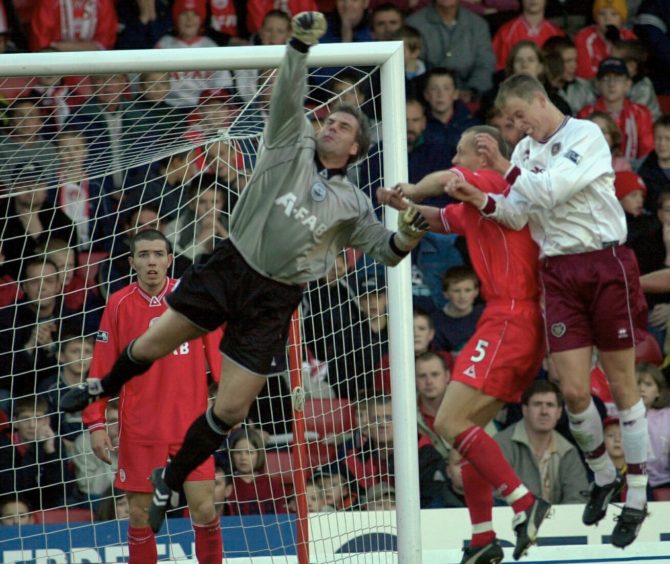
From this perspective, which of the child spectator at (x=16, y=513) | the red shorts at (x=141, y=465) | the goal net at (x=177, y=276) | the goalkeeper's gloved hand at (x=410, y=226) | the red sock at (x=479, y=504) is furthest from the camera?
the child spectator at (x=16, y=513)

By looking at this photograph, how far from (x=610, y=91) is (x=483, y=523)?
4892 mm

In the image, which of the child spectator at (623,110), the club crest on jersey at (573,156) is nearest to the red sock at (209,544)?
the club crest on jersey at (573,156)

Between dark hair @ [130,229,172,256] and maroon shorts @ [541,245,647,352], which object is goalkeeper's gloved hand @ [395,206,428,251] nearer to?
maroon shorts @ [541,245,647,352]

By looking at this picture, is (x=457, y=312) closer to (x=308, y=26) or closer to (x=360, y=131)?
(x=360, y=131)

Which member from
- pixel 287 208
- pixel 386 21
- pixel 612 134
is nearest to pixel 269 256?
pixel 287 208

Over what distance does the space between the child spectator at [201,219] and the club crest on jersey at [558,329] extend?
2.40m

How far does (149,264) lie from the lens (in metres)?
7.80

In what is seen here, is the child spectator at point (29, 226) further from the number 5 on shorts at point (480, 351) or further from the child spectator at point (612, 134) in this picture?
the child spectator at point (612, 134)

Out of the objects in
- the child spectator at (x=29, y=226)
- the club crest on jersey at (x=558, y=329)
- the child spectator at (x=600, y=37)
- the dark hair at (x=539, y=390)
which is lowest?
the dark hair at (x=539, y=390)

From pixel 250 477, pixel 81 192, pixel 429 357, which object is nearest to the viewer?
pixel 250 477

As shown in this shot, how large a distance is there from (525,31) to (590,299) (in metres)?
5.06

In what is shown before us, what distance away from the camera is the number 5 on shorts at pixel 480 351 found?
668 centimetres

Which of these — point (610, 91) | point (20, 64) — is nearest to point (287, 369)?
point (20, 64)

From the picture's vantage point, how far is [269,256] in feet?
20.9
